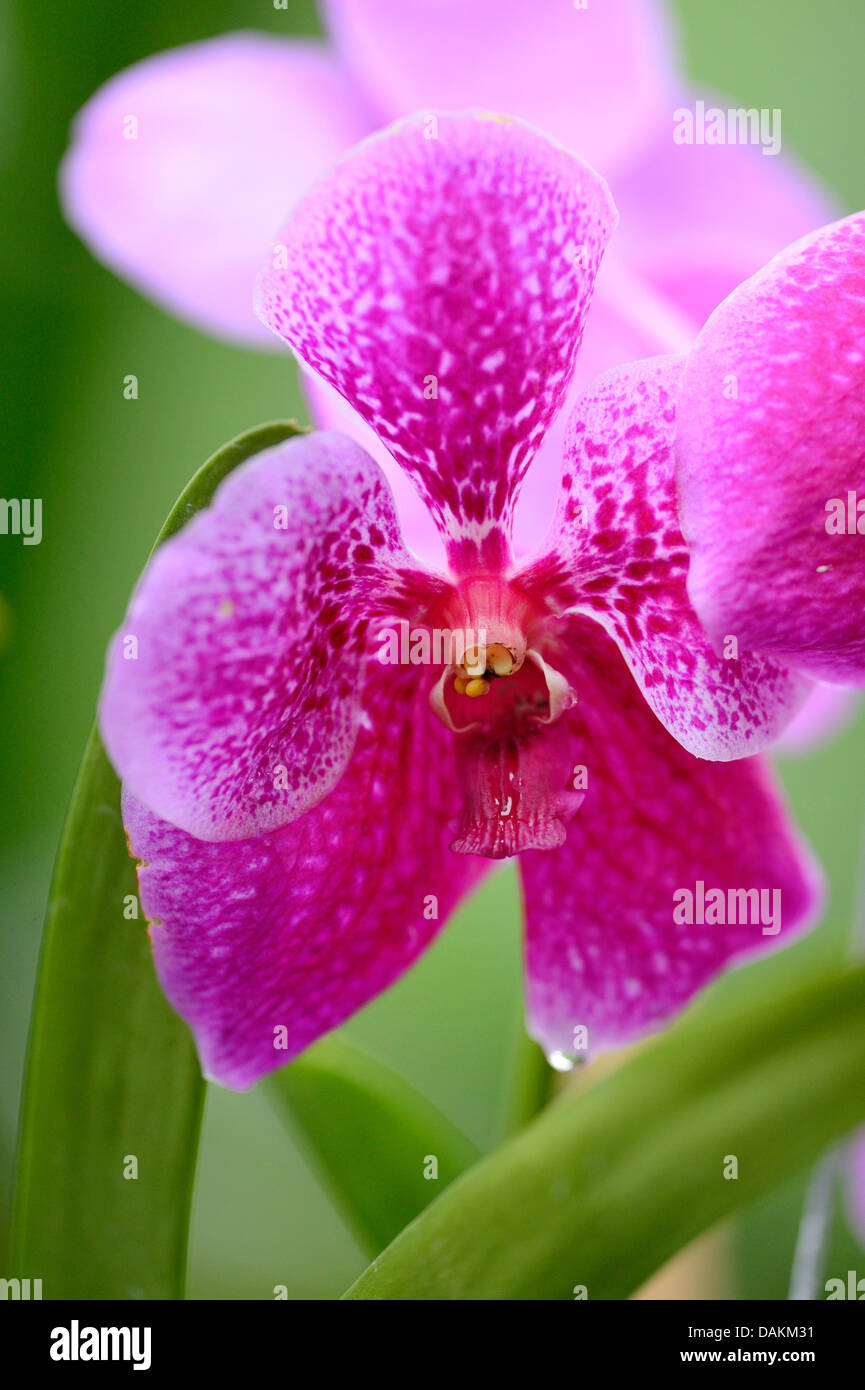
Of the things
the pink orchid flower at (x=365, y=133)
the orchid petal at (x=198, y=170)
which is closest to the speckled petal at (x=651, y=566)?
the pink orchid flower at (x=365, y=133)

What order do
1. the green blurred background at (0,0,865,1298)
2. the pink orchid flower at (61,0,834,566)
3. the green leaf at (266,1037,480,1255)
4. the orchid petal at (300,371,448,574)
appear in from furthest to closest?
1. the green blurred background at (0,0,865,1298)
2. the pink orchid flower at (61,0,834,566)
3. the green leaf at (266,1037,480,1255)
4. the orchid petal at (300,371,448,574)

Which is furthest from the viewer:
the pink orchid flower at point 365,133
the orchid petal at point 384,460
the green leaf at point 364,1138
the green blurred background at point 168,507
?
the green blurred background at point 168,507

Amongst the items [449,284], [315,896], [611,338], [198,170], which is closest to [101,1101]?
[315,896]

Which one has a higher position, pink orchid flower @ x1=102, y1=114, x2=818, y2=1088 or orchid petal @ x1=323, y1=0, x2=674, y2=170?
orchid petal @ x1=323, y1=0, x2=674, y2=170

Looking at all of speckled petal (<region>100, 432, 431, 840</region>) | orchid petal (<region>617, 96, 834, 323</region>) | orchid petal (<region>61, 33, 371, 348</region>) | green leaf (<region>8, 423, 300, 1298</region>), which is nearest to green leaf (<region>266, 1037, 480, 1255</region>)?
green leaf (<region>8, 423, 300, 1298</region>)

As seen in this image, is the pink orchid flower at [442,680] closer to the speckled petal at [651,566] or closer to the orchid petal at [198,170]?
the speckled petal at [651,566]

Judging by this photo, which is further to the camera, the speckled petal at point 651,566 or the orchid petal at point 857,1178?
the orchid petal at point 857,1178

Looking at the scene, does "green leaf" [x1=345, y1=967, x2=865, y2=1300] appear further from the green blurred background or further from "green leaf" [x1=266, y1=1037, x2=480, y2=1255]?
the green blurred background
